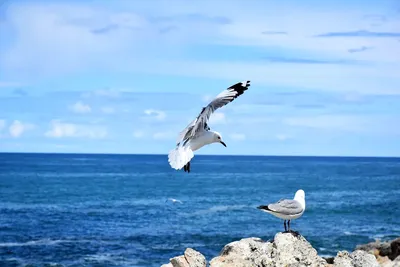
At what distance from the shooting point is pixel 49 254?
31.3 m

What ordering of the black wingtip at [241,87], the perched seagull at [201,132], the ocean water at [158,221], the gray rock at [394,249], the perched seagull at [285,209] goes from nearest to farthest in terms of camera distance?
the perched seagull at [201,132], the black wingtip at [241,87], the perched seagull at [285,209], the gray rock at [394,249], the ocean water at [158,221]

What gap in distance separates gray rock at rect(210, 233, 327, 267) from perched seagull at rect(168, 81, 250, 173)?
49.6 inches

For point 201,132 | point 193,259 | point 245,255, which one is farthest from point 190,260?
point 201,132

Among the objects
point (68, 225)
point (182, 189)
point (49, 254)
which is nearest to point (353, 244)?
point (49, 254)

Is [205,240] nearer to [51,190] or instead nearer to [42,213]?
[42,213]

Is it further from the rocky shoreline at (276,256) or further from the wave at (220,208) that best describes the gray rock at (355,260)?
the wave at (220,208)

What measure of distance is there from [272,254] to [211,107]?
208cm

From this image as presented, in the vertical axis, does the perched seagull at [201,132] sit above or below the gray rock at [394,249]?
above

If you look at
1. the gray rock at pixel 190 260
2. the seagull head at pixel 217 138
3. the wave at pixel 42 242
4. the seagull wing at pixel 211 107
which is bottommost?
the wave at pixel 42 242

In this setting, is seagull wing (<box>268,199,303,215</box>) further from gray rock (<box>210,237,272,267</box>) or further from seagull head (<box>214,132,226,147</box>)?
seagull head (<box>214,132,226,147</box>)

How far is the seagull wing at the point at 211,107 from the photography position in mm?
10016

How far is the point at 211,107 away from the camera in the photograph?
32.8 ft

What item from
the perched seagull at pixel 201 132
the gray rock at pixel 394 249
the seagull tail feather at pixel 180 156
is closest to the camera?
the seagull tail feather at pixel 180 156

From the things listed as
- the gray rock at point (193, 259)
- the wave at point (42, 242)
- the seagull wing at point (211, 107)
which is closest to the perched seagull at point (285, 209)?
the gray rock at point (193, 259)
